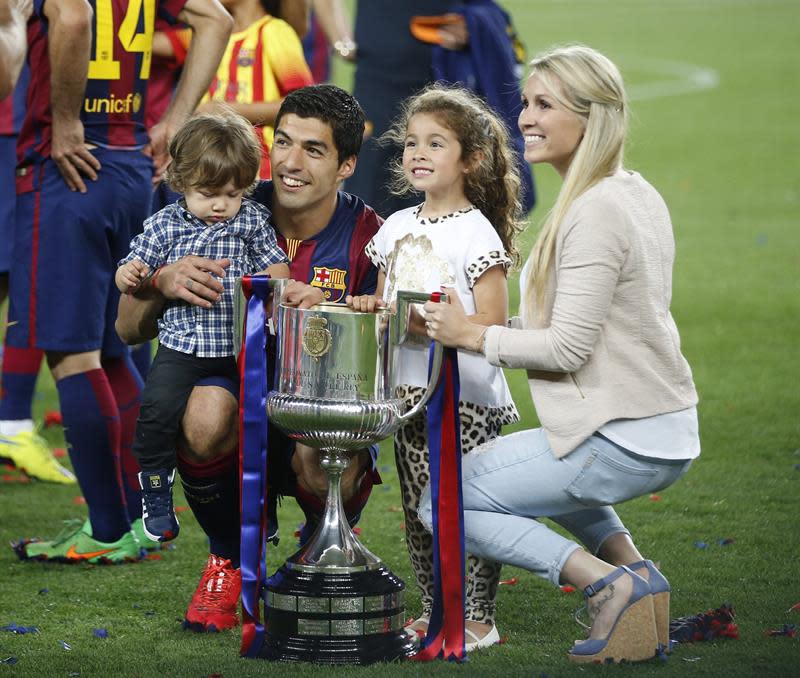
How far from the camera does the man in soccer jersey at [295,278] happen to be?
4.14 meters

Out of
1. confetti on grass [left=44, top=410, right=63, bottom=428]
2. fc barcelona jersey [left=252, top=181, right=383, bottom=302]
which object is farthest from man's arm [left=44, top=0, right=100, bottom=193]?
confetti on grass [left=44, top=410, right=63, bottom=428]

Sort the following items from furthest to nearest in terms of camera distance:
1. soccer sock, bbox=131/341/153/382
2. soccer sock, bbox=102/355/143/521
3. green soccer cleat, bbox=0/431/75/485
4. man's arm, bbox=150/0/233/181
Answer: green soccer cleat, bbox=0/431/75/485
soccer sock, bbox=131/341/153/382
soccer sock, bbox=102/355/143/521
man's arm, bbox=150/0/233/181

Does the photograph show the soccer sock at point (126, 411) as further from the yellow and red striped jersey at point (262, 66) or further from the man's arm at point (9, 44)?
the man's arm at point (9, 44)

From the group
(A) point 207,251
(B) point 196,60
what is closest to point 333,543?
(A) point 207,251

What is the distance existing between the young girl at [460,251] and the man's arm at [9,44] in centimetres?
109

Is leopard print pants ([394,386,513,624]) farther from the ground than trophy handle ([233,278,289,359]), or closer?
closer

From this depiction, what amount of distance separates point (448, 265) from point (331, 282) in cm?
42

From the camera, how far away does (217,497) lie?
13.9ft

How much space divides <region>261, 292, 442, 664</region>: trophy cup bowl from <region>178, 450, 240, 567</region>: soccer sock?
0.38 m

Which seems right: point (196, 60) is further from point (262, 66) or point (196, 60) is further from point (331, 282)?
point (331, 282)

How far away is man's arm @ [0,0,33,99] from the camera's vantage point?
129 inches

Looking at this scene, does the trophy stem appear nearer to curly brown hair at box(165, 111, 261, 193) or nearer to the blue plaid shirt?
the blue plaid shirt

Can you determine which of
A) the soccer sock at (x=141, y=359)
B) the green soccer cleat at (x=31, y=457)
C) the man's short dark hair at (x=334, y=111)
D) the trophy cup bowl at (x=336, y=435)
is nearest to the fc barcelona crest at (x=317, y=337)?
the trophy cup bowl at (x=336, y=435)

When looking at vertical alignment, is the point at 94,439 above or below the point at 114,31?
below
